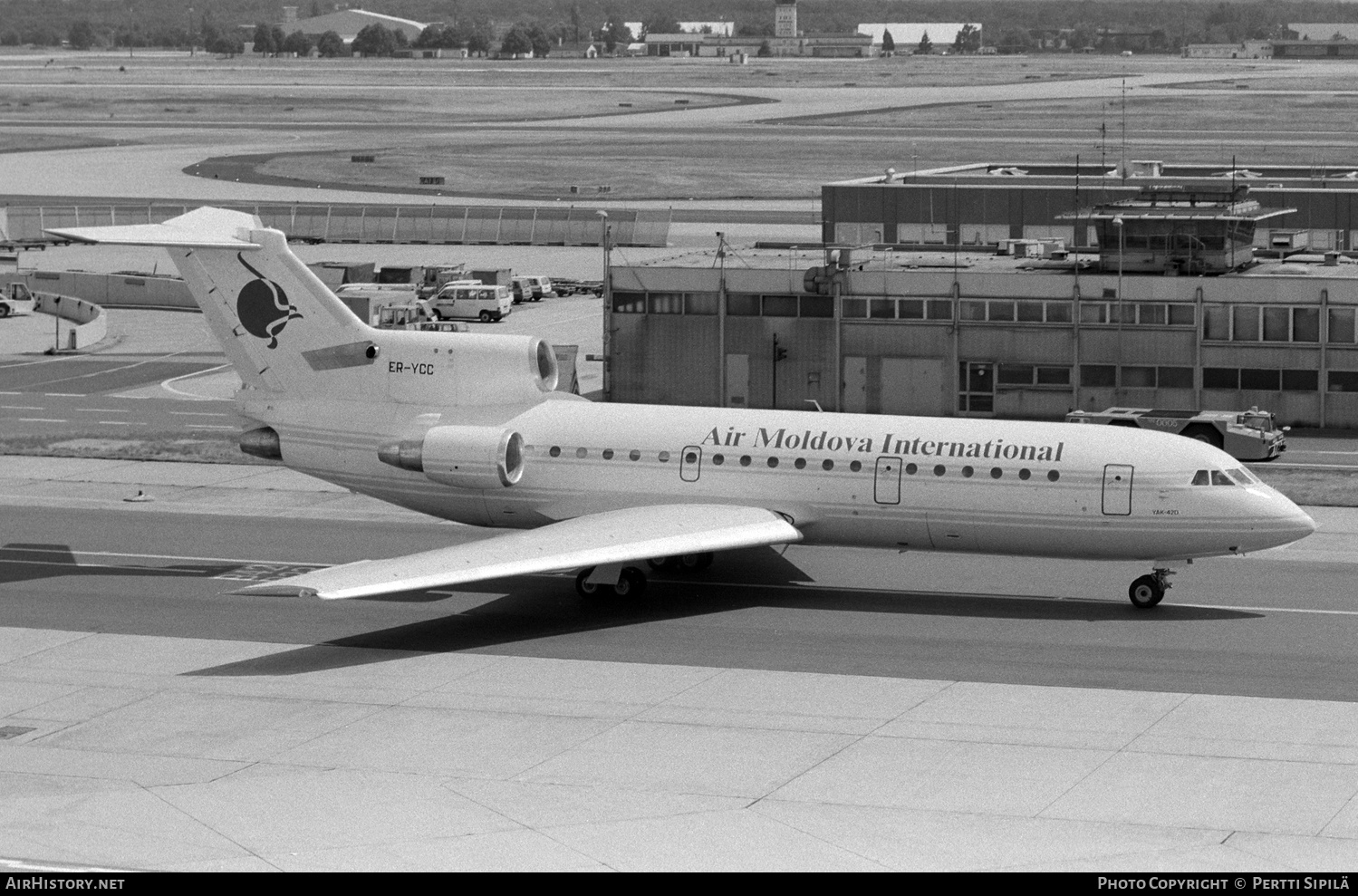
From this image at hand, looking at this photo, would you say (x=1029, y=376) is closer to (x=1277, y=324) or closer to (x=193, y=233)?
(x=1277, y=324)

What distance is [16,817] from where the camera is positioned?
77.6ft

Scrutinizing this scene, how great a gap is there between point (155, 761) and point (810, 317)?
3774 cm

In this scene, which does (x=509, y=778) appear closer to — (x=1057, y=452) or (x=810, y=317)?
(x=1057, y=452)

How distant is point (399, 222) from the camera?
114250 millimetres

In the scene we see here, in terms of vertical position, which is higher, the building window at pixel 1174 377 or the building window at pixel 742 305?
the building window at pixel 742 305

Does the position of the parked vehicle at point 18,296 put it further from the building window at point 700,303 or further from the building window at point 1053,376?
the building window at point 1053,376

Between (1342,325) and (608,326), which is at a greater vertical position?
(1342,325)

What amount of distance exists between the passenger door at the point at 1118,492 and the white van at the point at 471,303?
52.2 meters

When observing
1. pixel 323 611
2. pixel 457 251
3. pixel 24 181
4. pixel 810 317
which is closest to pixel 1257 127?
pixel 457 251

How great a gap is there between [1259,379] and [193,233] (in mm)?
34418

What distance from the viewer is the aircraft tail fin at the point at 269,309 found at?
38.4 metres

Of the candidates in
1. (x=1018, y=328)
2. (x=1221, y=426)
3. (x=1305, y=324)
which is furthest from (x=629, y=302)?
(x=1305, y=324)

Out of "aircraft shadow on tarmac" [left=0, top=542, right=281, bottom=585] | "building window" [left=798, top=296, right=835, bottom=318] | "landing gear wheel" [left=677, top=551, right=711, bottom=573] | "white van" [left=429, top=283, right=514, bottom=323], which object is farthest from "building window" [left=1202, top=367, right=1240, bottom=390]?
"white van" [left=429, top=283, right=514, bottom=323]

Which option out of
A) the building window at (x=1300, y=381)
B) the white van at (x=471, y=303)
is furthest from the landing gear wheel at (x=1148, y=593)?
the white van at (x=471, y=303)
